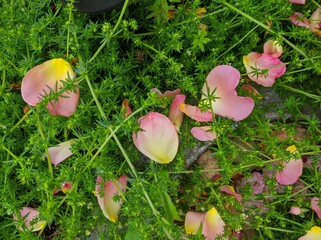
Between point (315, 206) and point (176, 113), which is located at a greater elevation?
point (176, 113)

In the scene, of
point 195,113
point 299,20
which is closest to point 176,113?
point 195,113

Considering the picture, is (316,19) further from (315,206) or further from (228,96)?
(315,206)

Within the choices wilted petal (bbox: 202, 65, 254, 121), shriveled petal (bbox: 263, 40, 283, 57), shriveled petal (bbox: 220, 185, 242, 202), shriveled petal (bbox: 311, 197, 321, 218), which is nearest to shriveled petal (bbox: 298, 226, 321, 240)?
shriveled petal (bbox: 311, 197, 321, 218)

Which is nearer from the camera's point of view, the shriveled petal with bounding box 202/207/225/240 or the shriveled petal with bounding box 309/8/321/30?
the shriveled petal with bounding box 202/207/225/240

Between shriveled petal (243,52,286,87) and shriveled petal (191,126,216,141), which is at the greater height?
shriveled petal (243,52,286,87)

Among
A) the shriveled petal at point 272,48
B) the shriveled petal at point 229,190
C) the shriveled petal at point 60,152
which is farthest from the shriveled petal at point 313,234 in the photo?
the shriveled petal at point 60,152

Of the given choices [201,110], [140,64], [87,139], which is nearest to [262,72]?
[201,110]

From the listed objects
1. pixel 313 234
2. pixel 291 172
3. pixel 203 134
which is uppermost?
pixel 203 134

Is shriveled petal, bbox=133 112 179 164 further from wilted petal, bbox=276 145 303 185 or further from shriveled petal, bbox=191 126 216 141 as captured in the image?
wilted petal, bbox=276 145 303 185
